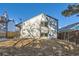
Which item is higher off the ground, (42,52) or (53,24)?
(53,24)

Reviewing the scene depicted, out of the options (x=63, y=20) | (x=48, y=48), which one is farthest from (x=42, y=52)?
(x=63, y=20)

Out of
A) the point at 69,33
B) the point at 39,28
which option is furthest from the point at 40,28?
the point at 69,33

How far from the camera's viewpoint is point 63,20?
5.38 metres

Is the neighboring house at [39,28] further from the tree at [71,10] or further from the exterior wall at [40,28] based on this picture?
the tree at [71,10]

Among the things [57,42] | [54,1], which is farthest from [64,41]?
[54,1]

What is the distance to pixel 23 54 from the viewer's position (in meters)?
5.37

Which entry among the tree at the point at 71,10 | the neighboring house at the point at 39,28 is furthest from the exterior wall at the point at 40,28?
the tree at the point at 71,10

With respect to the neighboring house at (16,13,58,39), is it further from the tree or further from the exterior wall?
the tree

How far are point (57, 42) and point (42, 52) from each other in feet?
0.70

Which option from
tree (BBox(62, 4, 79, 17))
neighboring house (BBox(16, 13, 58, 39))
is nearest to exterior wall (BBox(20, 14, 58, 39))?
neighboring house (BBox(16, 13, 58, 39))

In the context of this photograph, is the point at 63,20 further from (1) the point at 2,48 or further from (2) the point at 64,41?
(1) the point at 2,48

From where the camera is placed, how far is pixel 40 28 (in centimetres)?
539

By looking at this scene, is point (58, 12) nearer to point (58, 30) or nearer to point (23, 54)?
point (58, 30)

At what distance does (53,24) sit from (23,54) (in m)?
0.50
